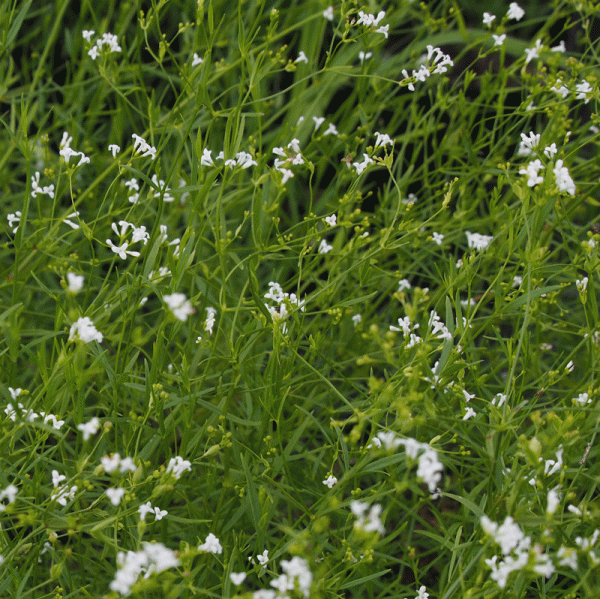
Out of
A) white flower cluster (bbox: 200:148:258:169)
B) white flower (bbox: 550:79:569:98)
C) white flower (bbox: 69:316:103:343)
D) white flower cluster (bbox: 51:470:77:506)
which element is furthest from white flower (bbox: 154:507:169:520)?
white flower (bbox: 550:79:569:98)

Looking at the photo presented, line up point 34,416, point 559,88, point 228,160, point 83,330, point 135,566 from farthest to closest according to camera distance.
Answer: point 559,88, point 228,160, point 34,416, point 83,330, point 135,566

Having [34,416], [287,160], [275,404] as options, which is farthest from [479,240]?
[34,416]

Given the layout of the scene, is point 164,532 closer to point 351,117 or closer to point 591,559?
point 591,559

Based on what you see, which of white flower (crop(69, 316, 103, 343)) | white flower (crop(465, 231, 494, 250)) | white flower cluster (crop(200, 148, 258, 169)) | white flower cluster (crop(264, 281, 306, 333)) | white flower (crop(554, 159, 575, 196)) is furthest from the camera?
white flower (crop(465, 231, 494, 250))

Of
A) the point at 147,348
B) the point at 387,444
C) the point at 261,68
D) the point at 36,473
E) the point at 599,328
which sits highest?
the point at 261,68

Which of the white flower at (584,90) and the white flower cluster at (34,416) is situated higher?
the white flower at (584,90)

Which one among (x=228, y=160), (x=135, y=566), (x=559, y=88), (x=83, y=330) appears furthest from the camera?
(x=559, y=88)

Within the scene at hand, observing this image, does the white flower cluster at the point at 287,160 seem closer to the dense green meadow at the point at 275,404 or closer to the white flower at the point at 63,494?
the dense green meadow at the point at 275,404

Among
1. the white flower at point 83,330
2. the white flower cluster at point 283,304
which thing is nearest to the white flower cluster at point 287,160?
the white flower cluster at point 283,304

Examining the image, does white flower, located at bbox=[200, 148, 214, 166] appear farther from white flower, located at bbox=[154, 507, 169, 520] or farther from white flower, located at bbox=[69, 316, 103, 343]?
white flower, located at bbox=[154, 507, 169, 520]

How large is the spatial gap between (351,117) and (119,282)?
1.30m

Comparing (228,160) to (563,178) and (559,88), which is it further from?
(559,88)

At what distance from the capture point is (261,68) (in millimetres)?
2057

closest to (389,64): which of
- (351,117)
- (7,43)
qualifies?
(351,117)
